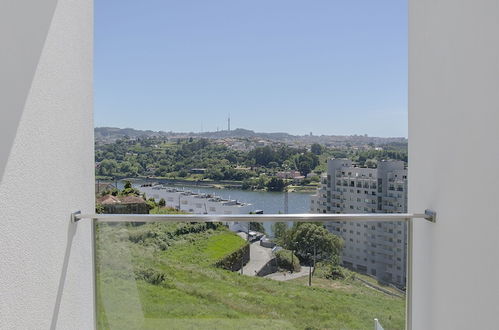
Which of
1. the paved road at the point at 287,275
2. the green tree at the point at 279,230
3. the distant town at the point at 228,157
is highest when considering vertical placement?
the distant town at the point at 228,157

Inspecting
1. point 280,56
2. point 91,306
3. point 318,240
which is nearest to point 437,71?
point 318,240

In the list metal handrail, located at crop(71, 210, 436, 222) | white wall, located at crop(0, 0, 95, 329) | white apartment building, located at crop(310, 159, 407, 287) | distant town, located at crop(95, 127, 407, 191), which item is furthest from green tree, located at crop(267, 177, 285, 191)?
white wall, located at crop(0, 0, 95, 329)

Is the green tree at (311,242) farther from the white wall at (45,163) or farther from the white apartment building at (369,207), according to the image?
the white wall at (45,163)

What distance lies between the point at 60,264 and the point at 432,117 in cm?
188

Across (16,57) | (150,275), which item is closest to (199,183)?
(150,275)

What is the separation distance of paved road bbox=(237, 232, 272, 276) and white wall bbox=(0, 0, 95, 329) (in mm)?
854

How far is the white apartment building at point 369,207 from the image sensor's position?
2.26 m

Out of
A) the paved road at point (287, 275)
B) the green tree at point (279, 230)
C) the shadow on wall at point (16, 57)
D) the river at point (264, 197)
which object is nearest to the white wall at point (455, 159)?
the paved road at point (287, 275)

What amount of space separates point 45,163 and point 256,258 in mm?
1134

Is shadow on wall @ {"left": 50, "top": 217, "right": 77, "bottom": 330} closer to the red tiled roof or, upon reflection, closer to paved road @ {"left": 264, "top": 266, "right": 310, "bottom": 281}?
the red tiled roof

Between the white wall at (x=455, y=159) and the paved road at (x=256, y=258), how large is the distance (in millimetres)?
789

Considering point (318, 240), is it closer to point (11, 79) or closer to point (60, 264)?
point (60, 264)

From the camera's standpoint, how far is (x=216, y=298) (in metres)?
2.26

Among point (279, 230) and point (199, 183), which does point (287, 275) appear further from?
point (199, 183)
